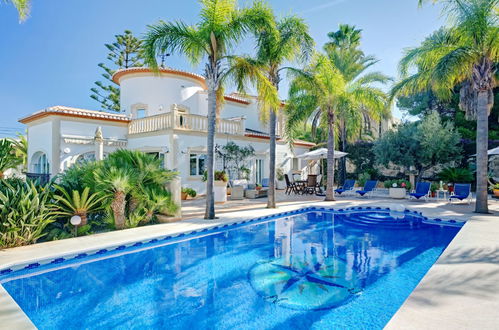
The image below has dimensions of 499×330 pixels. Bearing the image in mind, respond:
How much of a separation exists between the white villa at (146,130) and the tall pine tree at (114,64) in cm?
1490

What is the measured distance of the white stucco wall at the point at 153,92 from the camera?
22.3m

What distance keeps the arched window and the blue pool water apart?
15.4 m

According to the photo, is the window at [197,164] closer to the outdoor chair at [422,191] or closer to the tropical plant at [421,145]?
the outdoor chair at [422,191]

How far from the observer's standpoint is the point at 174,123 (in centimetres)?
1778

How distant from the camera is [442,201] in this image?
16.5 meters

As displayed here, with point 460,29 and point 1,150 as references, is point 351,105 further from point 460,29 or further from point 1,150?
point 1,150

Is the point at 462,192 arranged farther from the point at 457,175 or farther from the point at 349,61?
the point at 349,61

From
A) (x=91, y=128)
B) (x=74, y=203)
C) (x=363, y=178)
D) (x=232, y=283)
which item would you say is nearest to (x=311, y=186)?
(x=363, y=178)

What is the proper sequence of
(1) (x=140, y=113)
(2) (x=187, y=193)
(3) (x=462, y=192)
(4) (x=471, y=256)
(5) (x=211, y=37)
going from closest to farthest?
1. (4) (x=471, y=256)
2. (5) (x=211, y=37)
3. (3) (x=462, y=192)
4. (2) (x=187, y=193)
5. (1) (x=140, y=113)

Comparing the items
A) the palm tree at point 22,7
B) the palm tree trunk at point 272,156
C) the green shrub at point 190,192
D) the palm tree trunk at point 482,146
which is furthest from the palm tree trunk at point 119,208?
the palm tree trunk at point 482,146

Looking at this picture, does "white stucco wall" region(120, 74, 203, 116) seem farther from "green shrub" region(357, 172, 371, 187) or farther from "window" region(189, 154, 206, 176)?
"green shrub" region(357, 172, 371, 187)

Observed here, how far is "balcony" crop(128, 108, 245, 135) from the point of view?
708 inches

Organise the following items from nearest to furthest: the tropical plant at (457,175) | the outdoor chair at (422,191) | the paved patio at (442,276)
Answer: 1. the paved patio at (442,276)
2. the outdoor chair at (422,191)
3. the tropical plant at (457,175)

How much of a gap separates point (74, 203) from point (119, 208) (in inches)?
49.0
